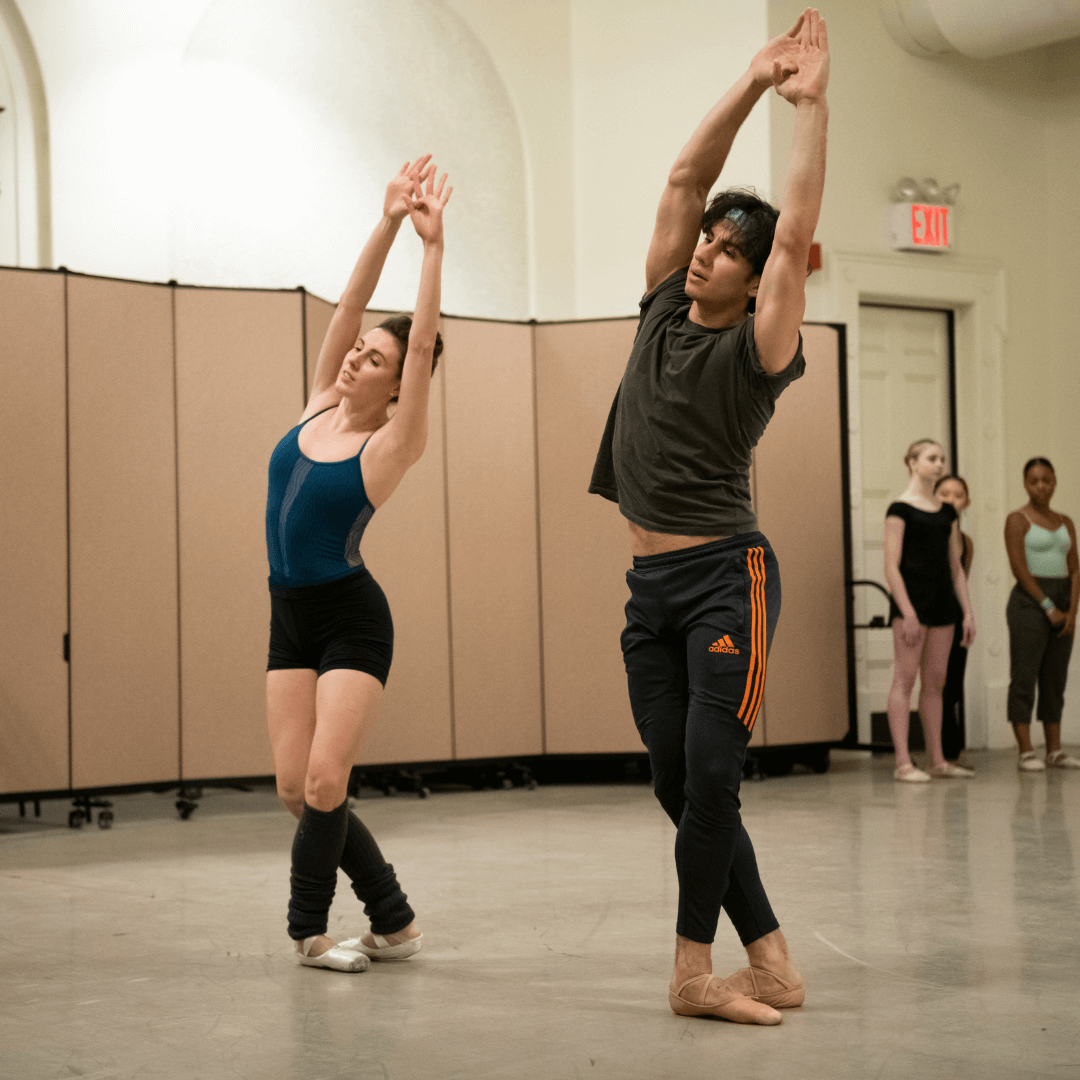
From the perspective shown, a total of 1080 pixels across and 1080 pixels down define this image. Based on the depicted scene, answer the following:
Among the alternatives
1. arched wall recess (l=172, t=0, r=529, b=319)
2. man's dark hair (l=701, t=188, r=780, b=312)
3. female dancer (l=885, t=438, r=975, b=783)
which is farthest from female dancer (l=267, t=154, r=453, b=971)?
arched wall recess (l=172, t=0, r=529, b=319)

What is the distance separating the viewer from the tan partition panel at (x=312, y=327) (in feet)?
19.1

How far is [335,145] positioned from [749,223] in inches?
206

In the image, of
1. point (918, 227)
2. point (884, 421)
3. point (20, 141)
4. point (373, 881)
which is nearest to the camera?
point (373, 881)

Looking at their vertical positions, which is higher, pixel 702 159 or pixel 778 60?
pixel 778 60

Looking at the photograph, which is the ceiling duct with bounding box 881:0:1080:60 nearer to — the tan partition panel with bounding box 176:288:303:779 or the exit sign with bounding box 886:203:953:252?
the exit sign with bounding box 886:203:953:252

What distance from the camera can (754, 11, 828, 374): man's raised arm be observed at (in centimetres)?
232

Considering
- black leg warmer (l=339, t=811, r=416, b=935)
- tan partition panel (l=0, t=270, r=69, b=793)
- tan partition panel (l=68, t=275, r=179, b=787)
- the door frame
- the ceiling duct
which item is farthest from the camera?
the door frame

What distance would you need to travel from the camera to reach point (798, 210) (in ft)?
7.59

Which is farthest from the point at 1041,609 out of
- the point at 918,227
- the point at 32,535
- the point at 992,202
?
the point at 32,535

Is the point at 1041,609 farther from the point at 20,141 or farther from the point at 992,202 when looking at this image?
the point at 20,141

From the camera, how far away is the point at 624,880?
4059 millimetres

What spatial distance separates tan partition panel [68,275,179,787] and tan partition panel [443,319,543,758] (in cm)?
130

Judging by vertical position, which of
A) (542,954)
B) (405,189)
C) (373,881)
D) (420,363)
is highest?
(405,189)

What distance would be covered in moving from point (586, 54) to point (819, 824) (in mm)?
4720
